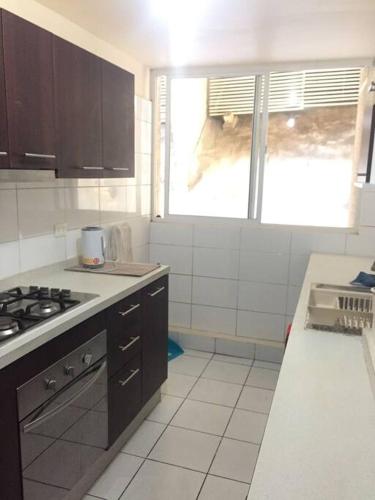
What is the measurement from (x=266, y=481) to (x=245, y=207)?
2652mm

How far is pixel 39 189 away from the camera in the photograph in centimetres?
212

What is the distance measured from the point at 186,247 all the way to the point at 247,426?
1451 millimetres

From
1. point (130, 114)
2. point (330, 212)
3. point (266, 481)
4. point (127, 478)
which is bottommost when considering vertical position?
point (127, 478)

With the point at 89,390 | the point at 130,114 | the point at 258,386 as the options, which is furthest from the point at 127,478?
the point at 130,114

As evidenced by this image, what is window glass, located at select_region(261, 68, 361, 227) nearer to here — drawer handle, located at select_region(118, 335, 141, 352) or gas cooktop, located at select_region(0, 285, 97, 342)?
drawer handle, located at select_region(118, 335, 141, 352)

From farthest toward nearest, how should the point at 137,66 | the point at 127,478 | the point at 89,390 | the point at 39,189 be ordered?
the point at 137,66, the point at 39,189, the point at 127,478, the point at 89,390

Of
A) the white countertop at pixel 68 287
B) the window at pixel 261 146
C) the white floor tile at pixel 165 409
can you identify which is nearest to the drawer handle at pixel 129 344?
the white countertop at pixel 68 287

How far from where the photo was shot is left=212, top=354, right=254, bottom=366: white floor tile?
10.5 ft

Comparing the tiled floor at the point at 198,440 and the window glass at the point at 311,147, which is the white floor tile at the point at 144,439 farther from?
the window glass at the point at 311,147

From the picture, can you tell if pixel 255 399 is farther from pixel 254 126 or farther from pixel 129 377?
pixel 254 126

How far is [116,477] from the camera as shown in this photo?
1.97 meters

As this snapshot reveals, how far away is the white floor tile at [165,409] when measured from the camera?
96.3 inches

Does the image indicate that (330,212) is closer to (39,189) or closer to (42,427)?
(39,189)

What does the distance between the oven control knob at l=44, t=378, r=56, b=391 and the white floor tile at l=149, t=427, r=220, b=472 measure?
884 millimetres
